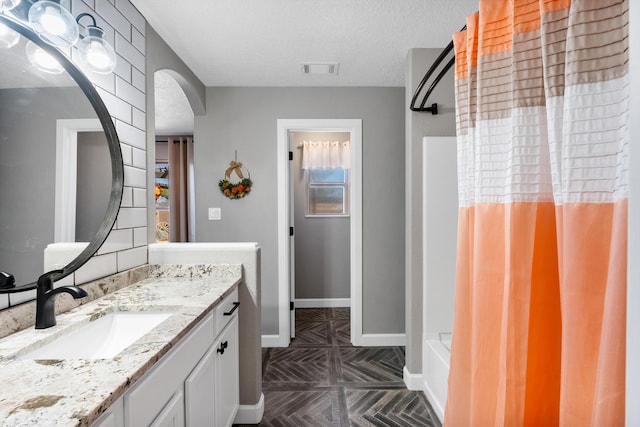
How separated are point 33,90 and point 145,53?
0.93m

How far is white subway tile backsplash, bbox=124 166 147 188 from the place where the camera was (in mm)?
1668

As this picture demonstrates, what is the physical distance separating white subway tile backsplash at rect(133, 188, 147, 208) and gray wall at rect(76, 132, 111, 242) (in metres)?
0.23

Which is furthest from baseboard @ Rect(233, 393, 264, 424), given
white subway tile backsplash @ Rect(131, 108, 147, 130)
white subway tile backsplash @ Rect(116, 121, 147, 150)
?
white subway tile backsplash @ Rect(131, 108, 147, 130)

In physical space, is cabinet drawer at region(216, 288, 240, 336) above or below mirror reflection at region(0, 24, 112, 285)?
below

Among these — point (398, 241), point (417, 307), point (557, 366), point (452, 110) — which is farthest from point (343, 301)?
point (557, 366)

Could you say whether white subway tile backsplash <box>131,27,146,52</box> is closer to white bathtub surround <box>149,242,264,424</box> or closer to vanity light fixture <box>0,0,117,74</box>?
vanity light fixture <box>0,0,117,74</box>

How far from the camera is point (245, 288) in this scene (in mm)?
1838

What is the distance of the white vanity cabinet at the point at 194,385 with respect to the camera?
32.0 inches

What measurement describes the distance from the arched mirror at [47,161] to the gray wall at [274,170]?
4.64 ft

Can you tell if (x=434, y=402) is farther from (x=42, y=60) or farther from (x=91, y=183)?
(x=42, y=60)

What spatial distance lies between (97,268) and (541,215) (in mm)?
1783

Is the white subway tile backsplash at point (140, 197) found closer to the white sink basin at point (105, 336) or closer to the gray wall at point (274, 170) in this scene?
the white sink basin at point (105, 336)

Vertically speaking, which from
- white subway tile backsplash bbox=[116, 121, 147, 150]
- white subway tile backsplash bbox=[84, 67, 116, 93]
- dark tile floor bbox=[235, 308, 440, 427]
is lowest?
dark tile floor bbox=[235, 308, 440, 427]

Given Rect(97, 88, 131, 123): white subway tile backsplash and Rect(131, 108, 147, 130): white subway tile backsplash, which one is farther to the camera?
Rect(131, 108, 147, 130): white subway tile backsplash
